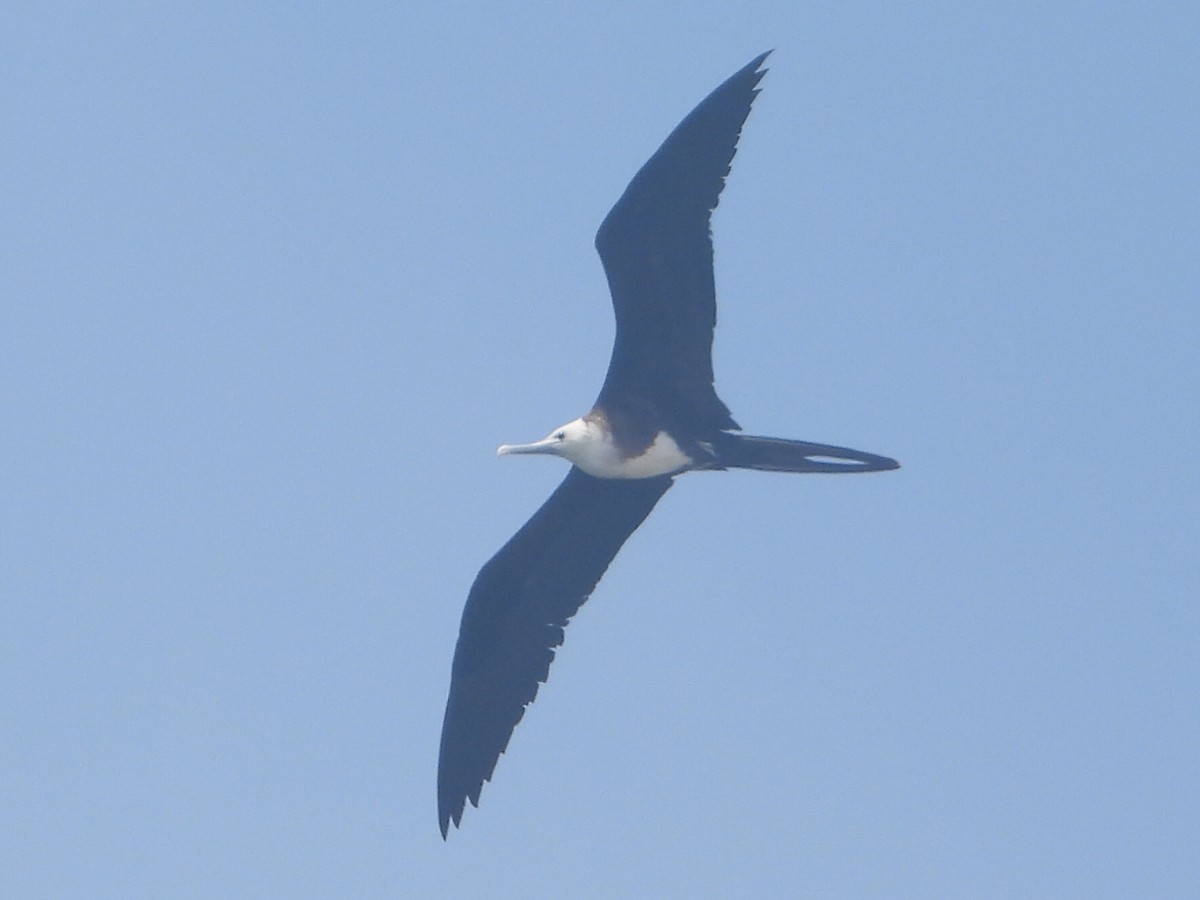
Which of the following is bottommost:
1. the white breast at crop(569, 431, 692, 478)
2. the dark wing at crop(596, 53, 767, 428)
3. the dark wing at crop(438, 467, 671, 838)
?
the dark wing at crop(438, 467, 671, 838)

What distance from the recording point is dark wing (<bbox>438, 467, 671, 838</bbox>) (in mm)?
10031

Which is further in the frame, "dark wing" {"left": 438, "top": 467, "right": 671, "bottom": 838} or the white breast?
"dark wing" {"left": 438, "top": 467, "right": 671, "bottom": 838}

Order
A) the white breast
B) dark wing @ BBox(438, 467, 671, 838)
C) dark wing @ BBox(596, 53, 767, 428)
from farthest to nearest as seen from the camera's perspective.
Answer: dark wing @ BBox(438, 467, 671, 838), the white breast, dark wing @ BBox(596, 53, 767, 428)

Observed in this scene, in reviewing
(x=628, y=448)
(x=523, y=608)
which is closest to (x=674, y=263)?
(x=628, y=448)

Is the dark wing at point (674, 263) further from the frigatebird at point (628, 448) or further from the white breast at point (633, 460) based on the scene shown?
the white breast at point (633, 460)

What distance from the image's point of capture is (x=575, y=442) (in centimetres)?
955

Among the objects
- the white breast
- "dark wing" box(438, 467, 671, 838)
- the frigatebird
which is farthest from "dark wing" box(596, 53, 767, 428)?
"dark wing" box(438, 467, 671, 838)

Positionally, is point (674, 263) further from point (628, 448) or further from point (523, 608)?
point (523, 608)

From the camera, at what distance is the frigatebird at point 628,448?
352 inches

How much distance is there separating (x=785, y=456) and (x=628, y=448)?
733 mm

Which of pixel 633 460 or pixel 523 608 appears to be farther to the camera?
pixel 523 608

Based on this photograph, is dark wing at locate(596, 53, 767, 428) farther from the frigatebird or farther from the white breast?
the white breast

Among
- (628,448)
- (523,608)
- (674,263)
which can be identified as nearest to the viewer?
(674,263)

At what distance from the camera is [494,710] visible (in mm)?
10156
